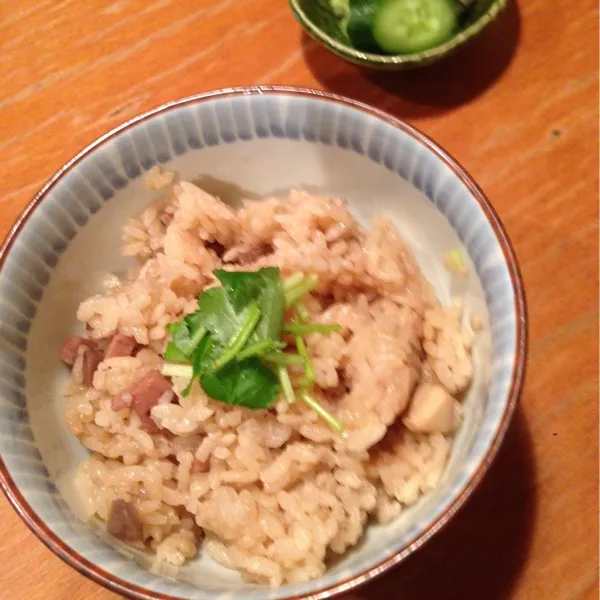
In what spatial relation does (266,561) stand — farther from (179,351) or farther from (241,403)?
(179,351)

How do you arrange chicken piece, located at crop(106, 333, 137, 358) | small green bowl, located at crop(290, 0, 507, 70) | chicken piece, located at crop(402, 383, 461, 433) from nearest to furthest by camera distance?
chicken piece, located at crop(402, 383, 461, 433)
chicken piece, located at crop(106, 333, 137, 358)
small green bowl, located at crop(290, 0, 507, 70)

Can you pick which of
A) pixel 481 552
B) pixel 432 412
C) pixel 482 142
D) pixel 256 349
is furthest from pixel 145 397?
pixel 482 142

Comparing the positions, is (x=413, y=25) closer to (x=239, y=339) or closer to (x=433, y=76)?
(x=433, y=76)

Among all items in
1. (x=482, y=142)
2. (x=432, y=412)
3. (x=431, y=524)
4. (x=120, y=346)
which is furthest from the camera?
(x=482, y=142)

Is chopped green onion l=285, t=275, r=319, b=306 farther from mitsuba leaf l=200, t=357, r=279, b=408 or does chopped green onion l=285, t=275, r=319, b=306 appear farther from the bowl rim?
the bowl rim

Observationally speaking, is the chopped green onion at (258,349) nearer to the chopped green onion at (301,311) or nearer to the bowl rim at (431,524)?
the chopped green onion at (301,311)

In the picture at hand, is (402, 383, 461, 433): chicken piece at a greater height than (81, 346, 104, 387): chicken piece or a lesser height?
lesser

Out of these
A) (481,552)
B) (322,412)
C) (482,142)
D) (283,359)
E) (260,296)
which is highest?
(260,296)

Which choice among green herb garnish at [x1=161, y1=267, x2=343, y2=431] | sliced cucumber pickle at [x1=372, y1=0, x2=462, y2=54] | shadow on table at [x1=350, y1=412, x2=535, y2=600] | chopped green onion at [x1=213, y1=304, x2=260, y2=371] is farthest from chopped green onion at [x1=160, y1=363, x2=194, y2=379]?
sliced cucumber pickle at [x1=372, y1=0, x2=462, y2=54]
